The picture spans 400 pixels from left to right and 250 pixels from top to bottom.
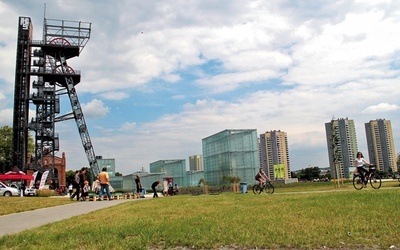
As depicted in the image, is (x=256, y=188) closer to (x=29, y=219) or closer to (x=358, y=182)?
(x=358, y=182)

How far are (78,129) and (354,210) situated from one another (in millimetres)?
65943

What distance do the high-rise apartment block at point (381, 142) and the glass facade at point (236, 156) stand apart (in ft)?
261

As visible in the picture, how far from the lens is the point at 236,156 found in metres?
37.0

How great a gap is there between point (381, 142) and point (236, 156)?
82.4 m

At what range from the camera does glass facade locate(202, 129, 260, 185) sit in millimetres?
36594

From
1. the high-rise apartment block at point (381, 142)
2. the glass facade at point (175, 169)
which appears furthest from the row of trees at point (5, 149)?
the high-rise apartment block at point (381, 142)

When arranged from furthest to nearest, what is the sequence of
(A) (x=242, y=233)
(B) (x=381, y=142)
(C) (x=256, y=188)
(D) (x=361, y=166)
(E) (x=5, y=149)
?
1. (B) (x=381, y=142)
2. (E) (x=5, y=149)
3. (C) (x=256, y=188)
4. (D) (x=361, y=166)
5. (A) (x=242, y=233)

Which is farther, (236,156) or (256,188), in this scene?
(236,156)

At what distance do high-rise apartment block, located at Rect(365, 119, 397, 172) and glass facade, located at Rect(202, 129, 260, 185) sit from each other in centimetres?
7948

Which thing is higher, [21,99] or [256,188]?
[21,99]

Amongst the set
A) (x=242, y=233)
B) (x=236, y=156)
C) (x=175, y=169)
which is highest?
(x=236, y=156)

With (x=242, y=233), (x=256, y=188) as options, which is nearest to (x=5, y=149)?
(x=256, y=188)

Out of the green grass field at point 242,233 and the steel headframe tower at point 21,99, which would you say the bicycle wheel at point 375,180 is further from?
the steel headframe tower at point 21,99

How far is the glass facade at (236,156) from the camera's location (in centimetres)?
3659
